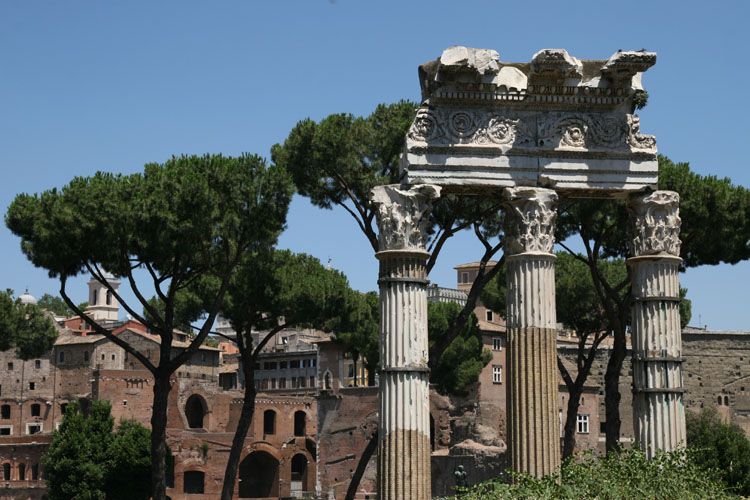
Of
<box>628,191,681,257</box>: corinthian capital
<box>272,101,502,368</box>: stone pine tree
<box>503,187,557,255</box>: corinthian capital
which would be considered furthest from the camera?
<box>272,101,502,368</box>: stone pine tree

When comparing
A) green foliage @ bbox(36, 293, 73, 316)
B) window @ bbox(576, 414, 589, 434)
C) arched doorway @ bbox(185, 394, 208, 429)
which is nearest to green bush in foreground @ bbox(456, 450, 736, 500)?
window @ bbox(576, 414, 589, 434)

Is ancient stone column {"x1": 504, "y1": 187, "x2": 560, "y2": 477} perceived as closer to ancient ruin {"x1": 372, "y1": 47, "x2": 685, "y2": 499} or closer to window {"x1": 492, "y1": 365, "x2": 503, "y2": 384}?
ancient ruin {"x1": 372, "y1": 47, "x2": 685, "y2": 499}

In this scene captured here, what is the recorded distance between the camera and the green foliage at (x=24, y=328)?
Result: 47.7m

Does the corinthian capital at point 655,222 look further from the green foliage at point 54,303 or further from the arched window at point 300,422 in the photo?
the green foliage at point 54,303

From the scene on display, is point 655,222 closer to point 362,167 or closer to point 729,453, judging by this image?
point 362,167

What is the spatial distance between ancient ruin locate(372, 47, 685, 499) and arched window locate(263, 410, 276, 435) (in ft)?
176

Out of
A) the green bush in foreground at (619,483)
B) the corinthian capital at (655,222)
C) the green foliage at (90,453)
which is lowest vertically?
the green foliage at (90,453)

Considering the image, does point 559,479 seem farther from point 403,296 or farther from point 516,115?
point 516,115

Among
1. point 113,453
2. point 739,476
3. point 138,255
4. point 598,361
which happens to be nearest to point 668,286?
point 138,255

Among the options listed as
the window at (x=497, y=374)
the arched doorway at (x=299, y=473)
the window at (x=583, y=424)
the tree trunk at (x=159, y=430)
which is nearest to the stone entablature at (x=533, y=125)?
the tree trunk at (x=159, y=430)

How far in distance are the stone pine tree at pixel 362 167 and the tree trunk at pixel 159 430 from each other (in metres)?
4.76

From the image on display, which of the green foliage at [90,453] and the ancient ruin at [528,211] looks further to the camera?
the green foliage at [90,453]

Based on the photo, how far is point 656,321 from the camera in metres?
14.6

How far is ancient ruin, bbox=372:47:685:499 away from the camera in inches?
546
